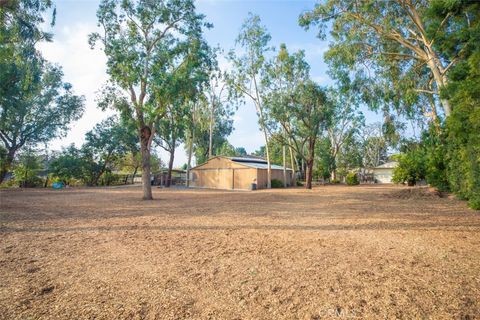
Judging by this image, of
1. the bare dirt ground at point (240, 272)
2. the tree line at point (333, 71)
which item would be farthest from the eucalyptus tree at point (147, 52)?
the bare dirt ground at point (240, 272)

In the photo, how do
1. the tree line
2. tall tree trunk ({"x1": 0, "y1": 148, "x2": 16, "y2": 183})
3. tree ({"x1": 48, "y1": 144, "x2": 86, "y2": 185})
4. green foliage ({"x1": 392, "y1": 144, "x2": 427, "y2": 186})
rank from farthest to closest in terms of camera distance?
tree ({"x1": 48, "y1": 144, "x2": 86, "y2": 185}) → tall tree trunk ({"x1": 0, "y1": 148, "x2": 16, "y2": 183}) → green foliage ({"x1": 392, "y1": 144, "x2": 427, "y2": 186}) → the tree line

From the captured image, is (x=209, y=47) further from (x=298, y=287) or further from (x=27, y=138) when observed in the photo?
(x=27, y=138)

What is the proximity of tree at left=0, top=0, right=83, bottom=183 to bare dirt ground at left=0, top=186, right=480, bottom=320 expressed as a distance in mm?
8111

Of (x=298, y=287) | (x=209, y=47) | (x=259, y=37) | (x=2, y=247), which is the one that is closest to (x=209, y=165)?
(x=259, y=37)

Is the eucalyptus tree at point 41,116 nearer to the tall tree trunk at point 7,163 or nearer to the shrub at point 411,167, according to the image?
the tall tree trunk at point 7,163

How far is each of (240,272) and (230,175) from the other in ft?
80.6

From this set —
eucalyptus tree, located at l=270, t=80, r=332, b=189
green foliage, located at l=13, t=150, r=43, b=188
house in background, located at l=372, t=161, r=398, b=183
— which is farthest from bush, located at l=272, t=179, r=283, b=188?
house in background, located at l=372, t=161, r=398, b=183

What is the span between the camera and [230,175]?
28.0m

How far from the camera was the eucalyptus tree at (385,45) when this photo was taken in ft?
42.4

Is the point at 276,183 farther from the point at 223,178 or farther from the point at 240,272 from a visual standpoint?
the point at 240,272

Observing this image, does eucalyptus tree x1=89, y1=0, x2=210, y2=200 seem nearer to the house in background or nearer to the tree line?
the tree line

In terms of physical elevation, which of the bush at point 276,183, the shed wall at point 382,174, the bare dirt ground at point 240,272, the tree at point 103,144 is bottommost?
the bare dirt ground at point 240,272

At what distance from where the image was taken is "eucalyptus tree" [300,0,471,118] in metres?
12.9

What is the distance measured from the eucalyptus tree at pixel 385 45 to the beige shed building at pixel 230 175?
45.4 feet
